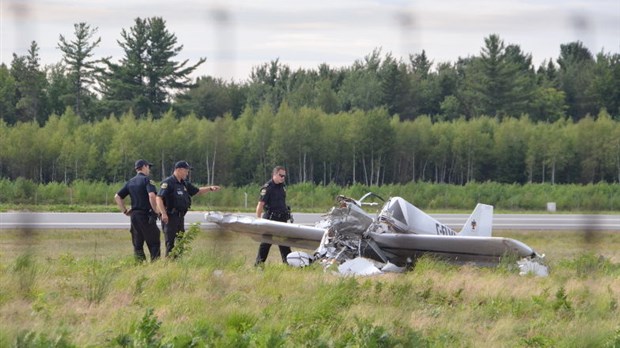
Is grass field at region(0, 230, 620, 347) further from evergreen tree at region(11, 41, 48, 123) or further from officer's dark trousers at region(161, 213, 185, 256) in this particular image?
officer's dark trousers at region(161, 213, 185, 256)

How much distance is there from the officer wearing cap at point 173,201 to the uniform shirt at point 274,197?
1.84 m

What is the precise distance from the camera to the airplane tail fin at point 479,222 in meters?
16.6

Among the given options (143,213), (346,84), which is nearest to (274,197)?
(143,213)

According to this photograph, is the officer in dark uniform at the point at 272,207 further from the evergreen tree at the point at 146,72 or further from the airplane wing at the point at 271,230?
the evergreen tree at the point at 146,72

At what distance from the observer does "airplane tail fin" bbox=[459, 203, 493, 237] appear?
16.6 m

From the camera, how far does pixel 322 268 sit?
40.1 ft

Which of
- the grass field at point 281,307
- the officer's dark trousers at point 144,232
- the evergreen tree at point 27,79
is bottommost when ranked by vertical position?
the grass field at point 281,307

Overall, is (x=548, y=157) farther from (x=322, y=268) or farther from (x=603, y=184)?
(x=322, y=268)

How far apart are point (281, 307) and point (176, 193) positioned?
4.64 meters

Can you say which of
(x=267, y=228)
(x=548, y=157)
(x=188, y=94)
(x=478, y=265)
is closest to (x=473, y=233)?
(x=478, y=265)

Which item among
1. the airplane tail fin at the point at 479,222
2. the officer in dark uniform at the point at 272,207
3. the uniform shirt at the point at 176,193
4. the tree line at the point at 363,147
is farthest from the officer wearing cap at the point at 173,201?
the airplane tail fin at the point at 479,222

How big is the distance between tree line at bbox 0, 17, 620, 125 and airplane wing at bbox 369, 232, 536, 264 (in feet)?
13.9

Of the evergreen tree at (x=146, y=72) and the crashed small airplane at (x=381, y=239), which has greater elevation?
the evergreen tree at (x=146, y=72)

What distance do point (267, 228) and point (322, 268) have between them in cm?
241
